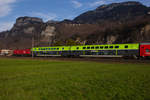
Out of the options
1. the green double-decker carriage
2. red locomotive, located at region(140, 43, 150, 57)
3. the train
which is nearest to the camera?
red locomotive, located at region(140, 43, 150, 57)

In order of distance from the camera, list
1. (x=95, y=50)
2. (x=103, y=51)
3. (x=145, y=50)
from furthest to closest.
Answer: (x=95, y=50), (x=103, y=51), (x=145, y=50)

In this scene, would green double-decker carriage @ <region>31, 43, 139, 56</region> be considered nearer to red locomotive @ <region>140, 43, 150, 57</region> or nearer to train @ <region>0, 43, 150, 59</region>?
train @ <region>0, 43, 150, 59</region>

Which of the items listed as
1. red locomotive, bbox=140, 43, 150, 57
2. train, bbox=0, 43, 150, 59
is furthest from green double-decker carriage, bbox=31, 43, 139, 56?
red locomotive, bbox=140, 43, 150, 57

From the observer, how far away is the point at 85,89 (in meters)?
8.10

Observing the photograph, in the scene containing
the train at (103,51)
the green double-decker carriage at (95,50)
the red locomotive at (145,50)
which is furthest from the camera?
the green double-decker carriage at (95,50)

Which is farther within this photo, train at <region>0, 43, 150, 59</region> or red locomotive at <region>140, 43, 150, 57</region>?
train at <region>0, 43, 150, 59</region>

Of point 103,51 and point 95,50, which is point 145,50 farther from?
point 95,50

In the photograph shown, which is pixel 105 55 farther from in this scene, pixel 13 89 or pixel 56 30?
pixel 56 30

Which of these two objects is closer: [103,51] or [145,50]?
[145,50]

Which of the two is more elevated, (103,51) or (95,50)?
(95,50)

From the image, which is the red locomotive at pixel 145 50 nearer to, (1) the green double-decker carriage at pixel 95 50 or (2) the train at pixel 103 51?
(2) the train at pixel 103 51

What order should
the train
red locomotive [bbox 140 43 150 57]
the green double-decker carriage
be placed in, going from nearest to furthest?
red locomotive [bbox 140 43 150 57], the train, the green double-decker carriage

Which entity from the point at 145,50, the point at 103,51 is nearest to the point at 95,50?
the point at 103,51

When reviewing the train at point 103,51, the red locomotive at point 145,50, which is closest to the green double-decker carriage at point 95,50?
the train at point 103,51
